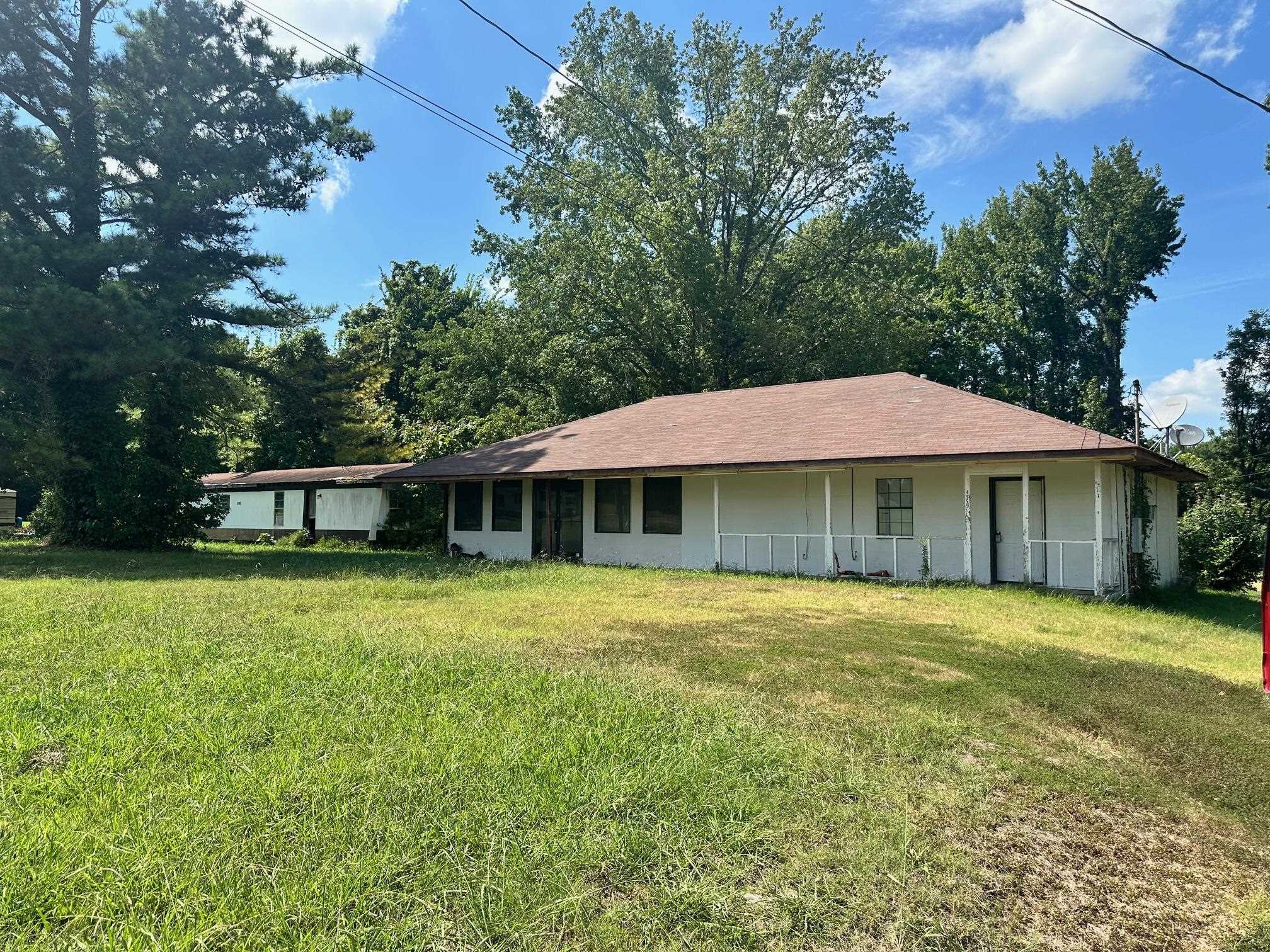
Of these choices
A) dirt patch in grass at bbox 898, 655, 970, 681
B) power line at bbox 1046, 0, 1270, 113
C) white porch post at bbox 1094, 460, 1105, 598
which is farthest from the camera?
white porch post at bbox 1094, 460, 1105, 598

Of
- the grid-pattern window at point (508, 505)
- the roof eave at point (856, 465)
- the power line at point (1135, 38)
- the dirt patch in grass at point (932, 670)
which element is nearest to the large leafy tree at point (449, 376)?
the grid-pattern window at point (508, 505)

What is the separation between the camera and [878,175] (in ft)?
95.1

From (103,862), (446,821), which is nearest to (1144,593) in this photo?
(446,821)

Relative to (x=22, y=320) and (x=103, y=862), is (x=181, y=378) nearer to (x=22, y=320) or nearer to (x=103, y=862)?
(x=22, y=320)

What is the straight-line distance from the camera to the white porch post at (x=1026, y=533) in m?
11.6

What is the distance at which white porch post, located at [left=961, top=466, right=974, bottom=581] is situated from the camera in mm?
12297

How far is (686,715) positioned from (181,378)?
18320mm

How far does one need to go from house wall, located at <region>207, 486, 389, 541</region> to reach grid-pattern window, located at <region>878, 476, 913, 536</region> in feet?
53.8

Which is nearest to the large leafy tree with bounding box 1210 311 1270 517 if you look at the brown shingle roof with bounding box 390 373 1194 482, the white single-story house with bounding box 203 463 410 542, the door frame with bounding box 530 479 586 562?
the brown shingle roof with bounding box 390 373 1194 482

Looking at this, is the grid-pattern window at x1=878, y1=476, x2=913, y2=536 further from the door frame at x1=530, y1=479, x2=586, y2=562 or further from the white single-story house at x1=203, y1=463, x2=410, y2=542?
the white single-story house at x1=203, y1=463, x2=410, y2=542

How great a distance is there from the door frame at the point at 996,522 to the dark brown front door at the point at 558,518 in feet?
29.5

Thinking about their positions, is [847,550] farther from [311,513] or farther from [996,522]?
[311,513]

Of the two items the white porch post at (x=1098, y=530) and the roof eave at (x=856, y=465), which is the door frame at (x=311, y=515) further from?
the white porch post at (x=1098, y=530)

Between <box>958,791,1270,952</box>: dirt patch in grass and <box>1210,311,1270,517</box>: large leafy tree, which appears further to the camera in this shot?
<box>1210,311,1270,517</box>: large leafy tree
